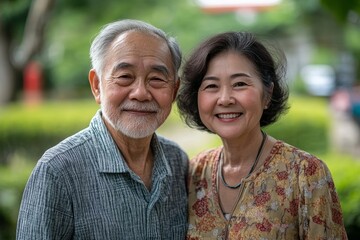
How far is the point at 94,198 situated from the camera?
2895 mm

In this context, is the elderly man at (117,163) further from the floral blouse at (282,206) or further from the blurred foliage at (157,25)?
the blurred foliage at (157,25)

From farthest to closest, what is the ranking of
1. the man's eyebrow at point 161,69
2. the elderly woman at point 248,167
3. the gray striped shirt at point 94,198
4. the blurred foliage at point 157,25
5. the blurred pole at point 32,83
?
the blurred pole at point 32,83
the blurred foliage at point 157,25
the man's eyebrow at point 161,69
the elderly woman at point 248,167
the gray striped shirt at point 94,198

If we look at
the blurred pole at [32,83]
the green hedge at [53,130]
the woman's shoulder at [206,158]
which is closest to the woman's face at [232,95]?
the woman's shoulder at [206,158]

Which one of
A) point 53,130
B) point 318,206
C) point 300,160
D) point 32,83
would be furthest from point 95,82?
point 32,83

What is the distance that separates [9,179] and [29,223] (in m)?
4.19

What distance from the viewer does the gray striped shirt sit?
277 cm

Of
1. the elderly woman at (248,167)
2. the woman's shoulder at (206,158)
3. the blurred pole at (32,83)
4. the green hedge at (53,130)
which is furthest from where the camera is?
the blurred pole at (32,83)

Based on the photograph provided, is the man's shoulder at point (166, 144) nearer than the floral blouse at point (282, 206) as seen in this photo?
No

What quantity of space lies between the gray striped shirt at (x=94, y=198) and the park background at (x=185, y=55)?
678mm

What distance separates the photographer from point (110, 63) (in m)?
2.97

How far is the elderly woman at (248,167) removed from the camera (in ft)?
9.44

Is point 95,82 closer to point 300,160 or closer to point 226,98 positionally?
point 226,98

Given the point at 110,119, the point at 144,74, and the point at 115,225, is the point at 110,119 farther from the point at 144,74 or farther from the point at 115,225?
the point at 115,225

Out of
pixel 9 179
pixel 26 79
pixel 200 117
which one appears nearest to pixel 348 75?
pixel 26 79
